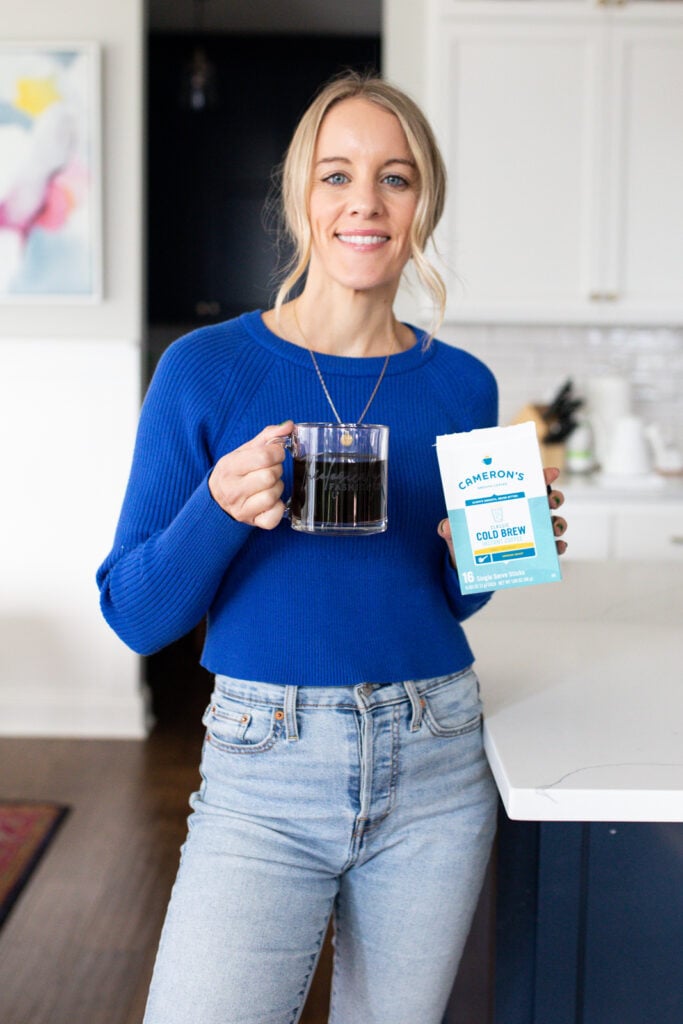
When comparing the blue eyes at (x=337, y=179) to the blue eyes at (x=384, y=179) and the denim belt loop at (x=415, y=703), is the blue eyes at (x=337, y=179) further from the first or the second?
the denim belt loop at (x=415, y=703)

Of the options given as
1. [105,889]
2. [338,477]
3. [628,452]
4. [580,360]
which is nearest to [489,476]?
[338,477]

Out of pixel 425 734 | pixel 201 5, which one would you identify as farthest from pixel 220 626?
pixel 201 5

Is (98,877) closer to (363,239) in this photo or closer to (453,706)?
(453,706)

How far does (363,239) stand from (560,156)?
8.72ft

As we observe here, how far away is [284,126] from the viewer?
4.98 meters

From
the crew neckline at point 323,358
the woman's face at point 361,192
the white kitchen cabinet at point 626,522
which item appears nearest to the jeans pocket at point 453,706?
the crew neckline at point 323,358

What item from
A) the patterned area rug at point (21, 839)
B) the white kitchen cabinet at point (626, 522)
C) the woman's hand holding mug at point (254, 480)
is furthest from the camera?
the white kitchen cabinet at point (626, 522)

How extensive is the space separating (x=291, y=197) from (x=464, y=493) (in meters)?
0.43

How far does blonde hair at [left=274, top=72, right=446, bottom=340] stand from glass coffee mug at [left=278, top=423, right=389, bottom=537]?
26 cm

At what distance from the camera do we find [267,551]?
1.13 m

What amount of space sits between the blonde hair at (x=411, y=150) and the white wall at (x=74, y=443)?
2.43 m

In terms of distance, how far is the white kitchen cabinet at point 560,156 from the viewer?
138 inches

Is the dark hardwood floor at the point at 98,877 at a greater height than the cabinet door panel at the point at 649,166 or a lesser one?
lesser

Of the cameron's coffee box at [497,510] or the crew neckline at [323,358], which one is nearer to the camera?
the cameron's coffee box at [497,510]
